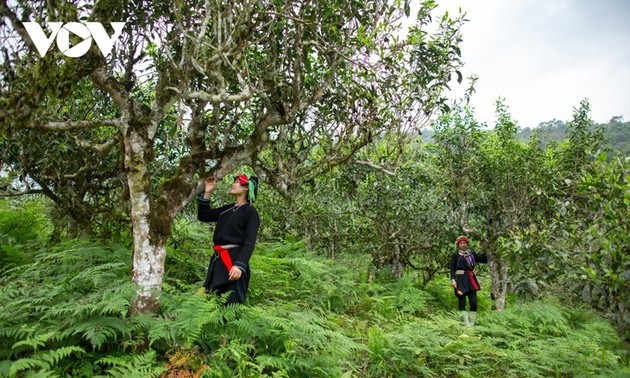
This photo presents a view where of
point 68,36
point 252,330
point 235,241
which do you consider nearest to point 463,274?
point 235,241

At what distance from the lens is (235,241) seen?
6039mm

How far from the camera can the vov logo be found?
473 centimetres

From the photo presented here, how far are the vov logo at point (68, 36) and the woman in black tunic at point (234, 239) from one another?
2155 mm

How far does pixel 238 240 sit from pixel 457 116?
8727 mm

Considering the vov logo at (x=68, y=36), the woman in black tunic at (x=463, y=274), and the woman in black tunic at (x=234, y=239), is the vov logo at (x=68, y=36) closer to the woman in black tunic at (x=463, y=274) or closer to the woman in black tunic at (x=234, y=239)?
the woman in black tunic at (x=234, y=239)

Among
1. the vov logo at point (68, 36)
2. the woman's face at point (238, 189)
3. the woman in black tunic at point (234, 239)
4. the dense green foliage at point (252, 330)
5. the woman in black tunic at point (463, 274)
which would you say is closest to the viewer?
the dense green foliage at point (252, 330)

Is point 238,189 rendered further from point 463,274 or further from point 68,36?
point 463,274

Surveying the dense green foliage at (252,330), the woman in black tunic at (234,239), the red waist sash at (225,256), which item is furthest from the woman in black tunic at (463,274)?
the red waist sash at (225,256)

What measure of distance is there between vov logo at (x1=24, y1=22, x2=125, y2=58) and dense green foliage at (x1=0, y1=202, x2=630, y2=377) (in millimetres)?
2578

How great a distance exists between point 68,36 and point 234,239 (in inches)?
123

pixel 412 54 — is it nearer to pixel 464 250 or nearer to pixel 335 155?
pixel 335 155

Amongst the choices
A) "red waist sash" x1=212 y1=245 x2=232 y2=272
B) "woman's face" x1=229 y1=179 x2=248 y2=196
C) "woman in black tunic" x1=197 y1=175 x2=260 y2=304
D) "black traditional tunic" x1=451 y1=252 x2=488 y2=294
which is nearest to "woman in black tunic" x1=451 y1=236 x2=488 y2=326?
"black traditional tunic" x1=451 y1=252 x2=488 y2=294

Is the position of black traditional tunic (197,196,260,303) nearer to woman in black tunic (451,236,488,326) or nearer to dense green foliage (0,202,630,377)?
dense green foliage (0,202,630,377)

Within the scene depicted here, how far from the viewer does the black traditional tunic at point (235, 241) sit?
5.89 metres
